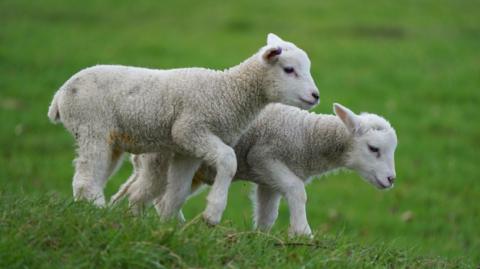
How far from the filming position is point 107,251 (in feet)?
18.3

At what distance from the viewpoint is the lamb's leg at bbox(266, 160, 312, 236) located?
7.16 meters

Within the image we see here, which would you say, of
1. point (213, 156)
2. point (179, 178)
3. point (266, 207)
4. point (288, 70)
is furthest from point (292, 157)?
point (213, 156)

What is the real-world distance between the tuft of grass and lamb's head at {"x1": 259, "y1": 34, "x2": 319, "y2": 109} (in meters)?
1.08

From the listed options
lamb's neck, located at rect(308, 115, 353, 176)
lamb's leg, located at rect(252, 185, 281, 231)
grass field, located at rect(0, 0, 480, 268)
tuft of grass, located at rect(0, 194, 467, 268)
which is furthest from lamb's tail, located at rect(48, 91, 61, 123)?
lamb's neck, located at rect(308, 115, 353, 176)

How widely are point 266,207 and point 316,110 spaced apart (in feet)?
27.4

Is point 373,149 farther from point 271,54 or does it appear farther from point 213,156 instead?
point 213,156

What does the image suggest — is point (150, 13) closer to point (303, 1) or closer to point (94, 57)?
point (303, 1)

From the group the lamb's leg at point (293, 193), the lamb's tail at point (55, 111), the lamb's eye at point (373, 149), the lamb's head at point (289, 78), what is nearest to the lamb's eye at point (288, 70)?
the lamb's head at point (289, 78)

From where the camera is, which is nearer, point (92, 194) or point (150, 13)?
point (92, 194)

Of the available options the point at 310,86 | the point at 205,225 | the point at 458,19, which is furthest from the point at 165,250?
the point at 458,19

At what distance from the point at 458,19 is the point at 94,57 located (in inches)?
462

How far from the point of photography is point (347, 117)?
24.9 feet

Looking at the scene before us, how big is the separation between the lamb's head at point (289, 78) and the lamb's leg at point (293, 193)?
626mm

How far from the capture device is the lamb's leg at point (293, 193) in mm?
7156
